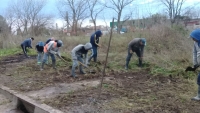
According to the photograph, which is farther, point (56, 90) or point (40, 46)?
point (40, 46)

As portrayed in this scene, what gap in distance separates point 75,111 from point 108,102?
0.80 metres

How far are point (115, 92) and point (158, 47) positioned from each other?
7817mm

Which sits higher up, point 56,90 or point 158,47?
point 158,47

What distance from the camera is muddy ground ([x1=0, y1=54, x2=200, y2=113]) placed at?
4.41 m

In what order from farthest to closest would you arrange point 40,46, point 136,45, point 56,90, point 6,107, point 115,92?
point 40,46 → point 136,45 → point 56,90 → point 115,92 → point 6,107

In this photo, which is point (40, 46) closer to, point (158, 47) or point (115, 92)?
point (115, 92)

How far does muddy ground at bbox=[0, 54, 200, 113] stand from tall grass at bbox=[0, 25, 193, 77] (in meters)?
1.78

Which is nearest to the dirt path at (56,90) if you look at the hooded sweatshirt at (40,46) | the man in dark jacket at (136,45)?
the man in dark jacket at (136,45)

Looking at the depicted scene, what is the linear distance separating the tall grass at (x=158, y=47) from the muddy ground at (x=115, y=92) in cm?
178

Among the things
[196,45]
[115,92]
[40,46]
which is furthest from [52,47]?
[196,45]

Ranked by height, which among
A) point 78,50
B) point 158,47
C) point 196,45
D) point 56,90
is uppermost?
point 196,45

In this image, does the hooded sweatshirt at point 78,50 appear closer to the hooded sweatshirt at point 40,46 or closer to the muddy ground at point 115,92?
the muddy ground at point 115,92

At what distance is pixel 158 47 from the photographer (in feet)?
41.5

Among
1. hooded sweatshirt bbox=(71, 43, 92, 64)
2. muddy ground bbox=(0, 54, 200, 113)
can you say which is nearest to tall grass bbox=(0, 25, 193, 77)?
muddy ground bbox=(0, 54, 200, 113)
